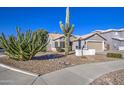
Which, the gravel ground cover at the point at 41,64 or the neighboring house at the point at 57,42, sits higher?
the neighboring house at the point at 57,42

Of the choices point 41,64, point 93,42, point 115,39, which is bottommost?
point 41,64

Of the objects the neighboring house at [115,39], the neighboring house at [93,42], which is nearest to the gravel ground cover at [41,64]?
the neighboring house at [93,42]

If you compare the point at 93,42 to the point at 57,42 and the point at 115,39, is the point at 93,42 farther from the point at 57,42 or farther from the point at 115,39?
the point at 115,39

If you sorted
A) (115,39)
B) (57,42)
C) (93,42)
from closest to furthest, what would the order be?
(93,42) < (57,42) < (115,39)

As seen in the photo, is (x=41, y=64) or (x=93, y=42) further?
(x=93, y=42)

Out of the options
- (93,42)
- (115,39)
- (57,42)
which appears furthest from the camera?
(115,39)

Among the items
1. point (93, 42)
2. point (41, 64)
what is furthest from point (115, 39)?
point (41, 64)

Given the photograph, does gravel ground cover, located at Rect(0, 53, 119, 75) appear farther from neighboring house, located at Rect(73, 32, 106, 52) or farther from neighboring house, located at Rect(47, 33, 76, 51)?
neighboring house, located at Rect(47, 33, 76, 51)

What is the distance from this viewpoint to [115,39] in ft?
107

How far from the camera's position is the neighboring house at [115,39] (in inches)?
1255

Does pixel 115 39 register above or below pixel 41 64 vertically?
above

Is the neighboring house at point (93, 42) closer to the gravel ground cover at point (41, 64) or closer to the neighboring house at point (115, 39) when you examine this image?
the neighboring house at point (115, 39)
